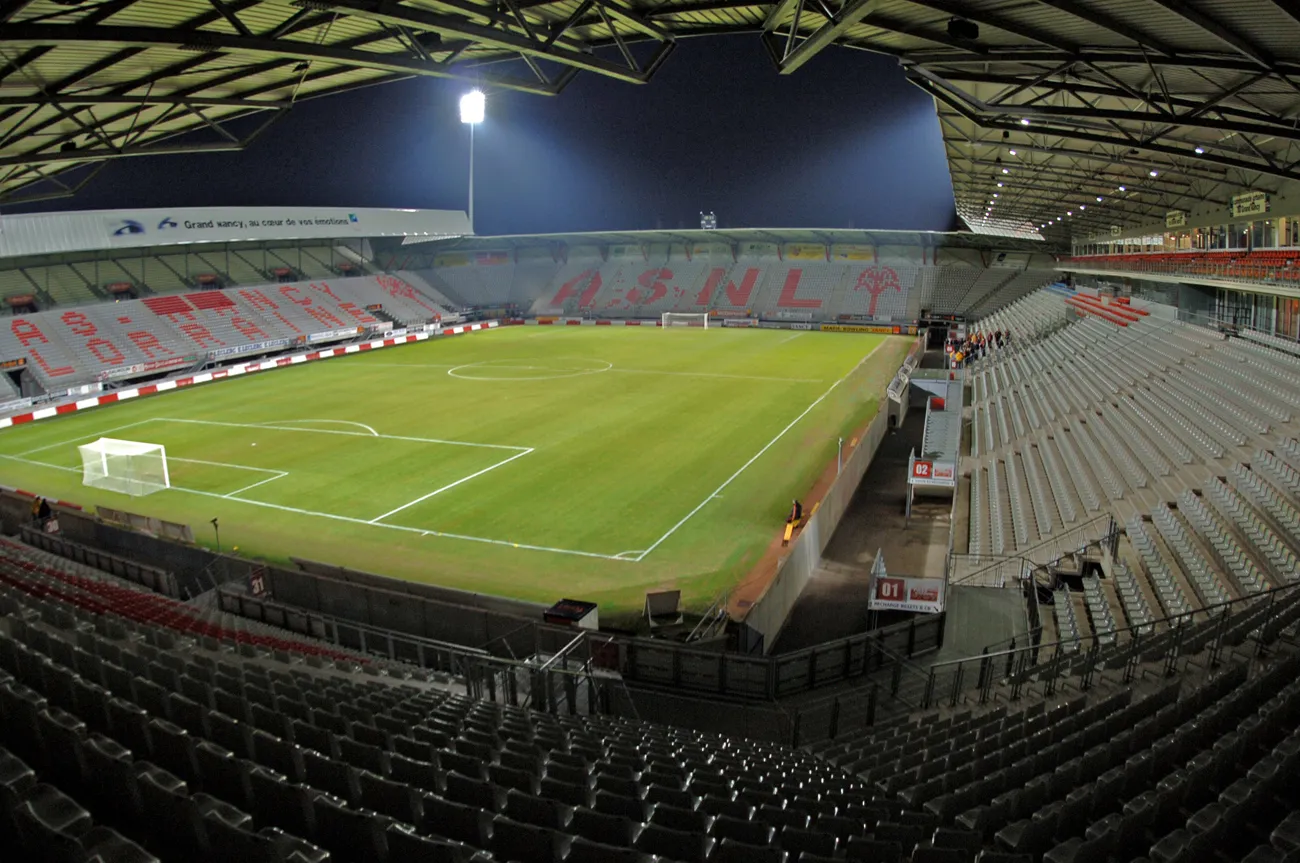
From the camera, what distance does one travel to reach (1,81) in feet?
54.5

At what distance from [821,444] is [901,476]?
341cm

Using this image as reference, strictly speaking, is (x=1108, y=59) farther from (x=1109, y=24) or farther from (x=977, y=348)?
(x=977, y=348)

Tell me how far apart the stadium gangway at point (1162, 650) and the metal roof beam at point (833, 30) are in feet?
29.5

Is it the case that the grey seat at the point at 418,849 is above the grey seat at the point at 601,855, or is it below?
above

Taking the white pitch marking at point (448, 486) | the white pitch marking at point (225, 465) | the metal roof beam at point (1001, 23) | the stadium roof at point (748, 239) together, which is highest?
the stadium roof at point (748, 239)

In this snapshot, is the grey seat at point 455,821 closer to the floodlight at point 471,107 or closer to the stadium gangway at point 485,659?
the stadium gangway at point 485,659

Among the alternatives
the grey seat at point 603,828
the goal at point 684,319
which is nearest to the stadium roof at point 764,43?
the grey seat at point 603,828

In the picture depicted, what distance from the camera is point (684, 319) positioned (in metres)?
69.7

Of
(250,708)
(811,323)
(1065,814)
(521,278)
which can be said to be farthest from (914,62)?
(521,278)

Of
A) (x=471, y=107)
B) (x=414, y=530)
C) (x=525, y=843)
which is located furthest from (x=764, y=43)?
(x=471, y=107)

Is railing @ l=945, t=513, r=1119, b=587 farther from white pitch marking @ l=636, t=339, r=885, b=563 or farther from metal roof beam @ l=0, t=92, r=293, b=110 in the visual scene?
metal roof beam @ l=0, t=92, r=293, b=110

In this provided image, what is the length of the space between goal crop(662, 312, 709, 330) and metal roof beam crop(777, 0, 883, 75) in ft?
170

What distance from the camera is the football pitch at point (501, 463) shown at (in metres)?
19.2

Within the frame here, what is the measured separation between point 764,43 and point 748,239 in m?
56.0
